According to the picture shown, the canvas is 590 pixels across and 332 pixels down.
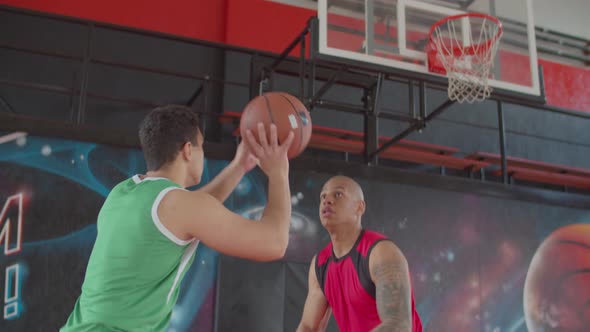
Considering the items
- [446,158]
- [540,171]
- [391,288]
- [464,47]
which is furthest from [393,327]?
[540,171]

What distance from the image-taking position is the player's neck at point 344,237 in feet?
10.9

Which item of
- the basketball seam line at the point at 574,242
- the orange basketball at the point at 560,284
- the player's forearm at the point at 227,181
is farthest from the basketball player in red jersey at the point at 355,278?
the basketball seam line at the point at 574,242

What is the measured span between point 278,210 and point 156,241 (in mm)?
344

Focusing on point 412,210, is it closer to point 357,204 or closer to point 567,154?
point 357,204

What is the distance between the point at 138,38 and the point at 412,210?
382 cm

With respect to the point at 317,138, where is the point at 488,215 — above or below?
below

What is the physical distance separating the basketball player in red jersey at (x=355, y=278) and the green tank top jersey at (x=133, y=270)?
1.38 meters

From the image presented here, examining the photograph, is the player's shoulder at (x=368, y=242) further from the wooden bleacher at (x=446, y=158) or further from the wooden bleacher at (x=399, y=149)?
the wooden bleacher at (x=399, y=149)

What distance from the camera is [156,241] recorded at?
157 cm

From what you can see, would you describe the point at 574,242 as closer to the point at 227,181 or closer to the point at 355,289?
the point at 355,289

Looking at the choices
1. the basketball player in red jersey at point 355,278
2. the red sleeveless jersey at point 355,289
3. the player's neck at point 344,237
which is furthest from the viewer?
the player's neck at point 344,237

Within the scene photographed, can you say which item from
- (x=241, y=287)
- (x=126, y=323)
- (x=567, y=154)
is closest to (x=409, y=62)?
(x=241, y=287)

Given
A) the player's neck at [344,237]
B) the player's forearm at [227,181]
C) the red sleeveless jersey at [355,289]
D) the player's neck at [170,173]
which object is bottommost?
the red sleeveless jersey at [355,289]

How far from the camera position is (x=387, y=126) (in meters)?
7.74
